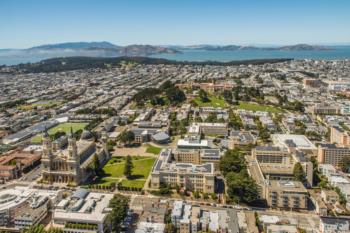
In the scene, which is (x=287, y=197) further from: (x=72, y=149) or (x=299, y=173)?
(x=72, y=149)

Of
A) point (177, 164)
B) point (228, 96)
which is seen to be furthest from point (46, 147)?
point (228, 96)

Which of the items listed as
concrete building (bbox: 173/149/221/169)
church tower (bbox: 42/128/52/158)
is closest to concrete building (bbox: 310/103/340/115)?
concrete building (bbox: 173/149/221/169)

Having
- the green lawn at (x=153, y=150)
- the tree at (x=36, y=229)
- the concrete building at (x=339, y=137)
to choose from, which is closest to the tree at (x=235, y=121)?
the concrete building at (x=339, y=137)

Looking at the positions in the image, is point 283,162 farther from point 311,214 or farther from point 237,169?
point 311,214

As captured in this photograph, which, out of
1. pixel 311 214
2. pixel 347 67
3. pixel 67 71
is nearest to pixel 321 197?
pixel 311 214

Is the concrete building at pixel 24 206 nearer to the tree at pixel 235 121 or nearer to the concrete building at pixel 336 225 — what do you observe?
the concrete building at pixel 336 225
